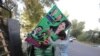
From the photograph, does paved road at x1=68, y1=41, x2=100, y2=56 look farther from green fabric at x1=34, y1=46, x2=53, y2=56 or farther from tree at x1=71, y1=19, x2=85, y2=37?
tree at x1=71, y1=19, x2=85, y2=37

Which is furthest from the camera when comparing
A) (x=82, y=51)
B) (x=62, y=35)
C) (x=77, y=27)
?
(x=77, y=27)

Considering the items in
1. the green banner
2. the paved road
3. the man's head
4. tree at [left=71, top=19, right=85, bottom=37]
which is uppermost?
tree at [left=71, top=19, right=85, bottom=37]

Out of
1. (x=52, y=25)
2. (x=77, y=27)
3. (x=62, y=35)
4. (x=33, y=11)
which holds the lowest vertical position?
(x=62, y=35)

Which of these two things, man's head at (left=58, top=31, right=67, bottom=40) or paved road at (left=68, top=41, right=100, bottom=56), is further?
paved road at (left=68, top=41, right=100, bottom=56)

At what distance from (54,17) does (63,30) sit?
52cm

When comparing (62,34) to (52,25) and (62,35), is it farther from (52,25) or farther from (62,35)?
(52,25)

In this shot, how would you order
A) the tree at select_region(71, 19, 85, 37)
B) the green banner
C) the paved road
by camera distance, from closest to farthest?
the green banner, the paved road, the tree at select_region(71, 19, 85, 37)

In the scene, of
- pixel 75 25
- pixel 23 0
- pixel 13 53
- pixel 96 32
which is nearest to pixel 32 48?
pixel 13 53

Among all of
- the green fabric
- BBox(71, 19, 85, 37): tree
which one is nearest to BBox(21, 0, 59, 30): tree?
the green fabric

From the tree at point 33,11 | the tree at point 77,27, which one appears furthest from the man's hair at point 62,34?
the tree at point 77,27

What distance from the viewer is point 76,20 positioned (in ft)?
184

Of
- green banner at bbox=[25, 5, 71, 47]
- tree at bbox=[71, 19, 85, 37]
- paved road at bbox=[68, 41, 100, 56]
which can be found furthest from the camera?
tree at bbox=[71, 19, 85, 37]

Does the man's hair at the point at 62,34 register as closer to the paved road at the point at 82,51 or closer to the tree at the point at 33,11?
the paved road at the point at 82,51

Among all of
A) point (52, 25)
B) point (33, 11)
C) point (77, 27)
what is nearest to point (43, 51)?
point (52, 25)
